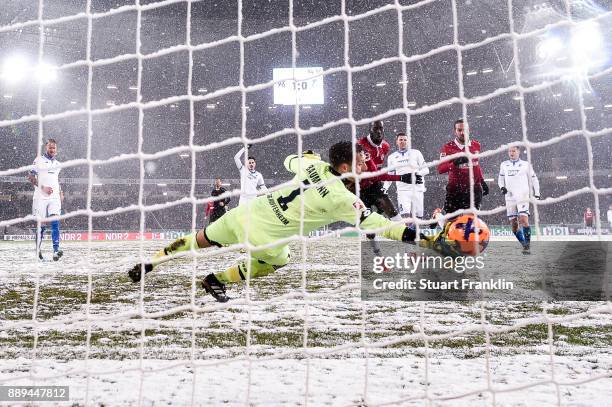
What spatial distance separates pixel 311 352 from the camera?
2.00 metres

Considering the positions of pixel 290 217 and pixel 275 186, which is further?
pixel 275 186

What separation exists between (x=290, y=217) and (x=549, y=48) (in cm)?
1779

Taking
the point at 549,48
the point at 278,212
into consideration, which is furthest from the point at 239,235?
the point at 549,48

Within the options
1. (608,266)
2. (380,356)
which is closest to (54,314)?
(380,356)

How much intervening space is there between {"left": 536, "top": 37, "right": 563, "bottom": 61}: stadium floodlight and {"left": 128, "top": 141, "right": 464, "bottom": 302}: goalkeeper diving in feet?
56.4

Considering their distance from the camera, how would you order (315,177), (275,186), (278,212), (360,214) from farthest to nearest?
1. (275,186)
2. (278,212)
3. (315,177)
4. (360,214)

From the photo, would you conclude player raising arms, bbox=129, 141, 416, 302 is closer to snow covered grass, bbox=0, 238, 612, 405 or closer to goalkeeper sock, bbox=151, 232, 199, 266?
goalkeeper sock, bbox=151, 232, 199, 266

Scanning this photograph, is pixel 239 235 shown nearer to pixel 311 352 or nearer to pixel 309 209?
pixel 309 209

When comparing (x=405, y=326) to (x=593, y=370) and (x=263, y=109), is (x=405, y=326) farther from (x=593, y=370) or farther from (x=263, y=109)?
(x=263, y=109)

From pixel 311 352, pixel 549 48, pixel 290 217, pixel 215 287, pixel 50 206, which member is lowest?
pixel 311 352

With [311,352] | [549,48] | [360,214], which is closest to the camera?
[311,352]

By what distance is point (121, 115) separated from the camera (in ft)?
70.8

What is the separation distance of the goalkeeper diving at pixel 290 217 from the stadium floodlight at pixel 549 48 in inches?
676

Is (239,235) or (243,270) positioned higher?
(239,235)
